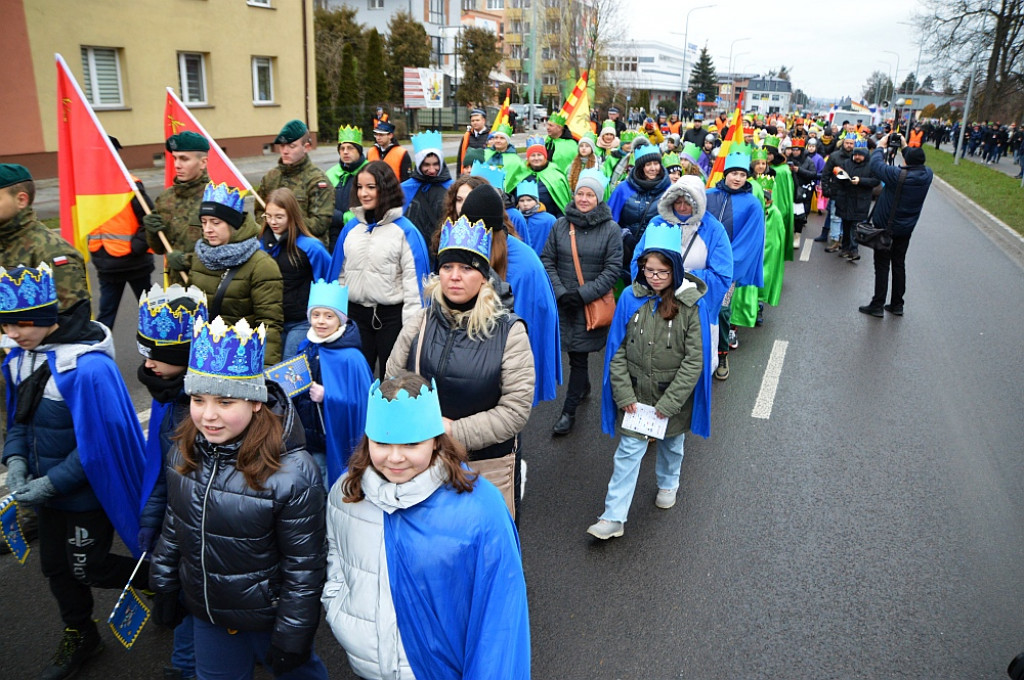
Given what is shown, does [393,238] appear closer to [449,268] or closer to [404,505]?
[449,268]

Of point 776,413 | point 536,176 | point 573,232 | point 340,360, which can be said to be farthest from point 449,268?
point 536,176

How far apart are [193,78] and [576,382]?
72.9 ft

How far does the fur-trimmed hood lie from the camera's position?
6.07 m

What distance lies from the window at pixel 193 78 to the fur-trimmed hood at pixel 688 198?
2139cm

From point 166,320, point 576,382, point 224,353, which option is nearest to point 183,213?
point 166,320

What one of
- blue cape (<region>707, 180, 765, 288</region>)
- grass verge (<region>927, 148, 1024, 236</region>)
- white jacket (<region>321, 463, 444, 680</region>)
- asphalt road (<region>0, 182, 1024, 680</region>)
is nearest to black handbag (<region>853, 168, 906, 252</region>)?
asphalt road (<region>0, 182, 1024, 680</region>)

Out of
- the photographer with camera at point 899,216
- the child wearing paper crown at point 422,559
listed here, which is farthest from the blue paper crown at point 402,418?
the photographer with camera at point 899,216

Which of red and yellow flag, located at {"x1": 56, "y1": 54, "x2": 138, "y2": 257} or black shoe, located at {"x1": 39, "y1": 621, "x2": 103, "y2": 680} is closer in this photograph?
black shoe, located at {"x1": 39, "y1": 621, "x2": 103, "y2": 680}

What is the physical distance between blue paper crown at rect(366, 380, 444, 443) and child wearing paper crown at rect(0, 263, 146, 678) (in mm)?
1536

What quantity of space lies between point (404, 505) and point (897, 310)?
31.5 ft

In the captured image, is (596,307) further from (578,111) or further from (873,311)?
(578,111)

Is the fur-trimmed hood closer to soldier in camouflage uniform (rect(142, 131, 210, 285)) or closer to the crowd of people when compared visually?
the crowd of people

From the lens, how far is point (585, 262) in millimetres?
6148

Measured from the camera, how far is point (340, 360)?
4.09m
